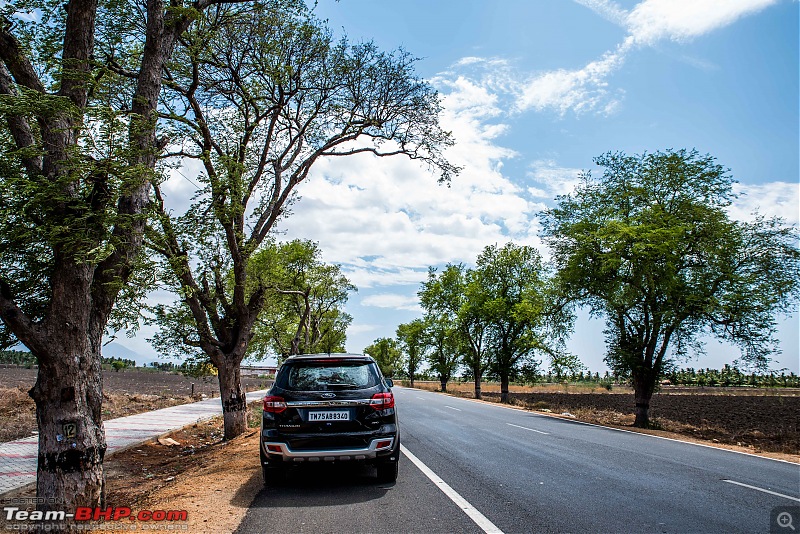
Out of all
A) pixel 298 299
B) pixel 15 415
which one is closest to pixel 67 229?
pixel 15 415

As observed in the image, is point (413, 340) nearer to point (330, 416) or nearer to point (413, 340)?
point (413, 340)

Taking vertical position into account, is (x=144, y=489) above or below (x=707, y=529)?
below

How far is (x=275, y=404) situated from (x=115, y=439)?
9683mm

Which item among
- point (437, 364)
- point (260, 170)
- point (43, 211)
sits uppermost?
point (260, 170)

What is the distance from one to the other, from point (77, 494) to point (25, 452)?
774 cm

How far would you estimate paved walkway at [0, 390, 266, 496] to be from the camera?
28.9 feet

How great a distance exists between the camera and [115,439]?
45.1 ft

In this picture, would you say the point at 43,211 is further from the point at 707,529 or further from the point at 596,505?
the point at 707,529

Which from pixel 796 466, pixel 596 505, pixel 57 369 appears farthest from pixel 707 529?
pixel 57 369

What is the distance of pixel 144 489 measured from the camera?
884cm

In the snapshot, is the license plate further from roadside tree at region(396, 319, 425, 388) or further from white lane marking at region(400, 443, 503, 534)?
roadside tree at region(396, 319, 425, 388)

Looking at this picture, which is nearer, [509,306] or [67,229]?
[67,229]

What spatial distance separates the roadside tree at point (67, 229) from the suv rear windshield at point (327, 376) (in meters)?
2.35
